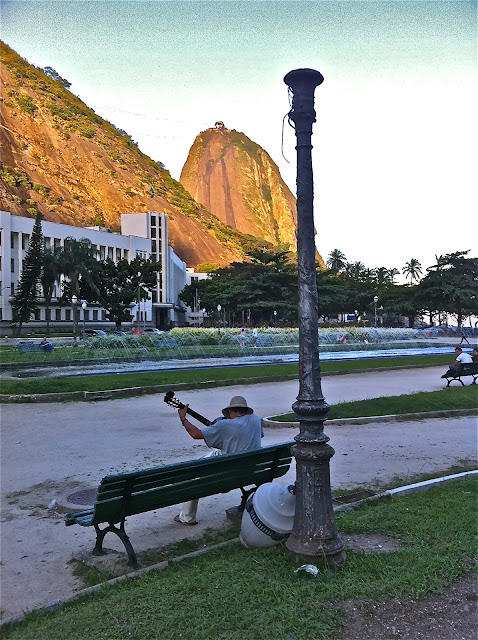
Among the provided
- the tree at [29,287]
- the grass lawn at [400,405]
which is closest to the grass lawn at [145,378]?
the grass lawn at [400,405]

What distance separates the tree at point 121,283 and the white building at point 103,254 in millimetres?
3439

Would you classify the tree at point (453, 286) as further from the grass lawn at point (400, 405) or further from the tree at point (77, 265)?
the grass lawn at point (400, 405)

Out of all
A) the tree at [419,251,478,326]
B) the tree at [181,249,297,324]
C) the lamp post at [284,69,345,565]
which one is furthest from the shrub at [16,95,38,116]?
the lamp post at [284,69,345,565]

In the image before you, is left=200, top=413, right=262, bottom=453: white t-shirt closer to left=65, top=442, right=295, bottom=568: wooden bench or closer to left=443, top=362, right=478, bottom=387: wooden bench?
left=65, top=442, right=295, bottom=568: wooden bench

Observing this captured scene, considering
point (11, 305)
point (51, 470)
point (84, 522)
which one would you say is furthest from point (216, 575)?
point (11, 305)

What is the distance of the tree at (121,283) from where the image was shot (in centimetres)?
6294

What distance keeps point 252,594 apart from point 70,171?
169 metres

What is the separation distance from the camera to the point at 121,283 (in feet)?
210

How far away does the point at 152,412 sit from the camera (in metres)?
12.7

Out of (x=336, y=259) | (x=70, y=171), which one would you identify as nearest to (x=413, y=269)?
(x=336, y=259)

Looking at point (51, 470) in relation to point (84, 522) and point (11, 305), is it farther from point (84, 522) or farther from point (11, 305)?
point (11, 305)

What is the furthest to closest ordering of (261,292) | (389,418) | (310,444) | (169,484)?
(261,292) → (389,418) → (169,484) → (310,444)

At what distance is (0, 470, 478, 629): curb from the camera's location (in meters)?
3.94

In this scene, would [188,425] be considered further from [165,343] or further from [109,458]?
[165,343]
